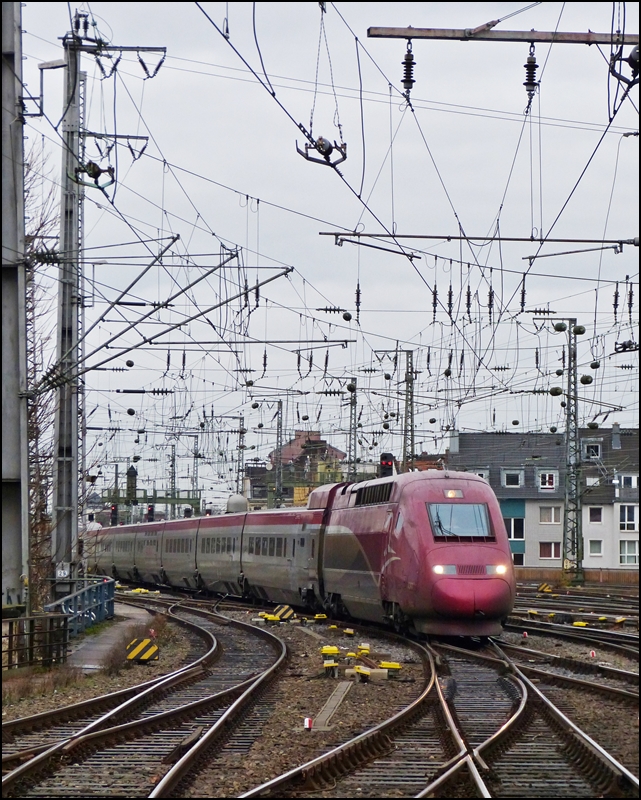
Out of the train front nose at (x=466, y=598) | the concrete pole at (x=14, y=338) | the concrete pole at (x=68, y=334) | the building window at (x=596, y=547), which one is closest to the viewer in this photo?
the concrete pole at (x=14, y=338)

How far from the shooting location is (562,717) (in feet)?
39.9

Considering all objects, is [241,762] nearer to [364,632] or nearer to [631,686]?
[631,686]

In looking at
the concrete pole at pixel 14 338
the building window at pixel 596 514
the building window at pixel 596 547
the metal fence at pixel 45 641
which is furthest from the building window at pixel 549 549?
the concrete pole at pixel 14 338

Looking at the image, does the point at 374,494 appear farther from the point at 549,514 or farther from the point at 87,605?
the point at 549,514

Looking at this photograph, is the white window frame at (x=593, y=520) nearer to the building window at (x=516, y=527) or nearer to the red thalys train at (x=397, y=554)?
the building window at (x=516, y=527)

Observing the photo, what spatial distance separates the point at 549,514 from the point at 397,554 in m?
52.4

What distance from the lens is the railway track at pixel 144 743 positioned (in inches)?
381

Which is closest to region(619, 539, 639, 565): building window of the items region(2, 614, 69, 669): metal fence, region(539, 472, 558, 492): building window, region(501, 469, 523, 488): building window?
region(539, 472, 558, 492): building window

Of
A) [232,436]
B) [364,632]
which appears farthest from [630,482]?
[364,632]

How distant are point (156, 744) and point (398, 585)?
10658 millimetres

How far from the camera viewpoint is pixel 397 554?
72.5 feet

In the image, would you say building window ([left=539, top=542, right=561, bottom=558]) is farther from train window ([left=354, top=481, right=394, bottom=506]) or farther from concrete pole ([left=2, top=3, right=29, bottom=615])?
concrete pole ([left=2, top=3, right=29, bottom=615])

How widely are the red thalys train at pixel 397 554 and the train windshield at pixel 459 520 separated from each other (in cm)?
2

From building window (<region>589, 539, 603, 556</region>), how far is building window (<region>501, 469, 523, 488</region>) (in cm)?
581
